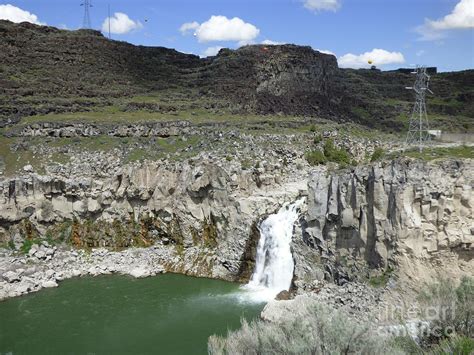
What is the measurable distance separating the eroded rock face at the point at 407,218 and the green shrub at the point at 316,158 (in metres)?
18.5

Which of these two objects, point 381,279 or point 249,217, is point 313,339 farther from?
point 249,217

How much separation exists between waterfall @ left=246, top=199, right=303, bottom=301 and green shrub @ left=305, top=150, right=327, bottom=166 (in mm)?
12119

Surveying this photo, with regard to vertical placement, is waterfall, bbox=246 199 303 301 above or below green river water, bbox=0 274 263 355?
above

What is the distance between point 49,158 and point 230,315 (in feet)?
80.8

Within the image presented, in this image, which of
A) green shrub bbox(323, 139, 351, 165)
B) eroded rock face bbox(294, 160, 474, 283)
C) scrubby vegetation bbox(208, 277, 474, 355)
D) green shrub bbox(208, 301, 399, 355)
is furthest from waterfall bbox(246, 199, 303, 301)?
green shrub bbox(208, 301, 399, 355)

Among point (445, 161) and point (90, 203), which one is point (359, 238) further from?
point (90, 203)

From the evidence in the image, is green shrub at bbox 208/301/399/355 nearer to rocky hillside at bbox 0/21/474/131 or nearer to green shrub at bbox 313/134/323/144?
green shrub at bbox 313/134/323/144

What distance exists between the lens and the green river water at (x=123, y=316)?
89.6 feet

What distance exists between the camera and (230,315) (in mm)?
29781

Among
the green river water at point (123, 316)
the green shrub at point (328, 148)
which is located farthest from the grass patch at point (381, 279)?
the green shrub at point (328, 148)

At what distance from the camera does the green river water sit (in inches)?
1075

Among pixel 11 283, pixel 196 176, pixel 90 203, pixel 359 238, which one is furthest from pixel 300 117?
pixel 11 283

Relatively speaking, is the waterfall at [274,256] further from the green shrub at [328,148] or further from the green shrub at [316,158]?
the green shrub at [328,148]

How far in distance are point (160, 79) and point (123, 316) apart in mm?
52507
